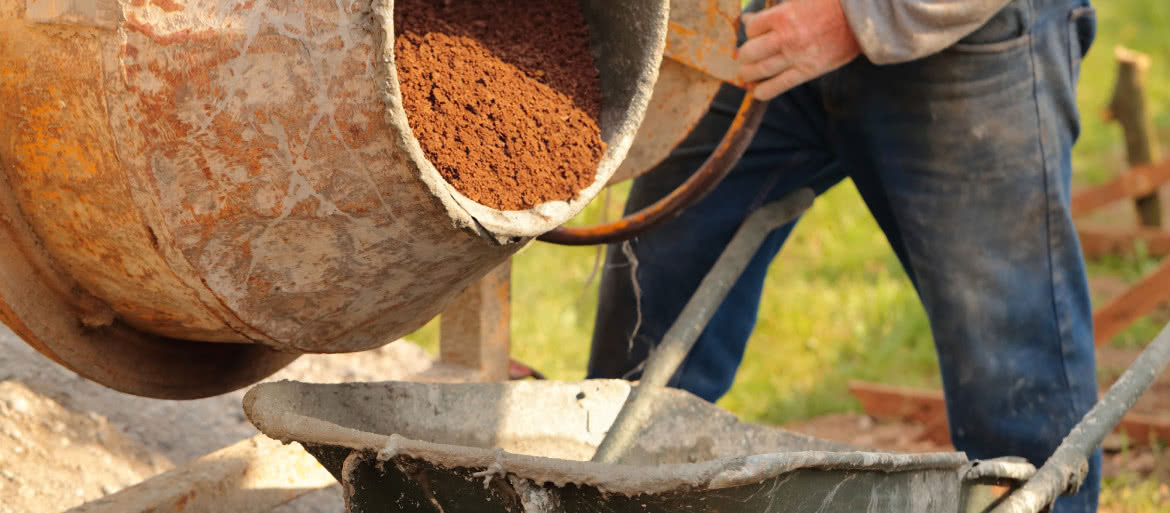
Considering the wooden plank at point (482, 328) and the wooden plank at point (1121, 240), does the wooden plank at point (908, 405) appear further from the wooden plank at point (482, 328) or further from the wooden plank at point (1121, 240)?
the wooden plank at point (1121, 240)

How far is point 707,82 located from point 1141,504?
5.52ft

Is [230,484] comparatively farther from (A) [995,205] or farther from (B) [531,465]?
(A) [995,205]

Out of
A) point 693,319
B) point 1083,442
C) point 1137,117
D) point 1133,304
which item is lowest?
point 1133,304

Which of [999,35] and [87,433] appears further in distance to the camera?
[87,433]

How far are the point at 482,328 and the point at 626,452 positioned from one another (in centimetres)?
71

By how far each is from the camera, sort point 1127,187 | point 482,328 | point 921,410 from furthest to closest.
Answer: point 1127,187, point 921,410, point 482,328

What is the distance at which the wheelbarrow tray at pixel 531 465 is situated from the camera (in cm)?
129

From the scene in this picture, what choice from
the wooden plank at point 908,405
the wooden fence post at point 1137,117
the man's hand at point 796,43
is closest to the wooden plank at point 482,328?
the man's hand at point 796,43

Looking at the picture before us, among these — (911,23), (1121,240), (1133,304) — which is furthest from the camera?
(1121,240)

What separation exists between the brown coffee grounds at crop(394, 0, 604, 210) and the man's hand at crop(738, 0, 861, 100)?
0.36m

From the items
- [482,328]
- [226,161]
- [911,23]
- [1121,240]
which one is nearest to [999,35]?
[911,23]

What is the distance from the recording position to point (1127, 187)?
5.30 meters

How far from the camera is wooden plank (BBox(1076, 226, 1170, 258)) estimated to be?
16.9ft

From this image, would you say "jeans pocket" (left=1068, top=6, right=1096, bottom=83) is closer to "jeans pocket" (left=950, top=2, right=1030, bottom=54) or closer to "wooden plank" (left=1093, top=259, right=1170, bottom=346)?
"jeans pocket" (left=950, top=2, right=1030, bottom=54)
